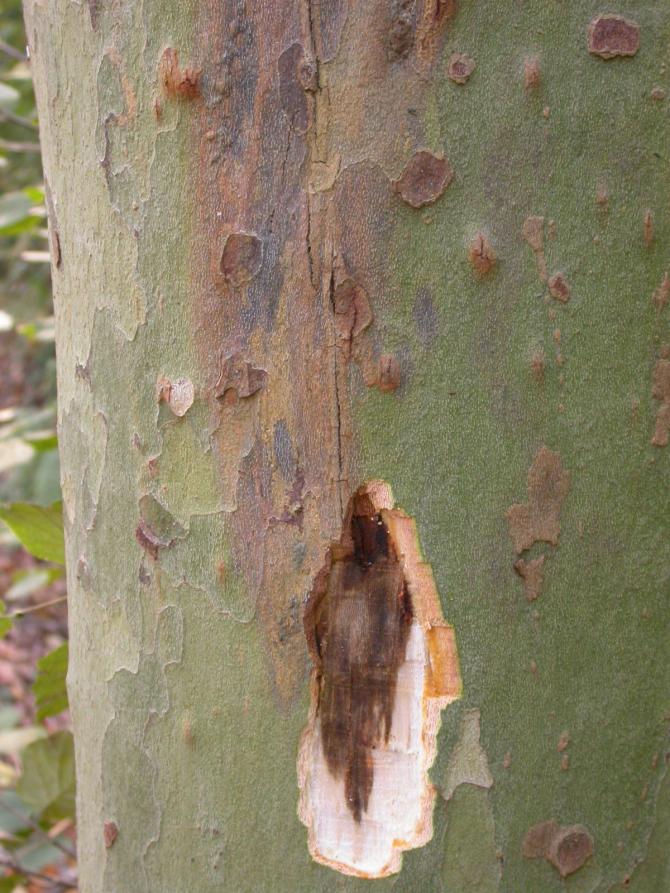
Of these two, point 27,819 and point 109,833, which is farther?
point 27,819

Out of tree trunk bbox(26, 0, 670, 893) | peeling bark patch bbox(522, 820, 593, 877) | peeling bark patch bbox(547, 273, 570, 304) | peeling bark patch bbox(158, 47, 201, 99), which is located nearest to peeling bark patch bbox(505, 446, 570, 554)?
tree trunk bbox(26, 0, 670, 893)

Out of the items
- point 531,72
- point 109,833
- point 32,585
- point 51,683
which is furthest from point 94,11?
point 32,585

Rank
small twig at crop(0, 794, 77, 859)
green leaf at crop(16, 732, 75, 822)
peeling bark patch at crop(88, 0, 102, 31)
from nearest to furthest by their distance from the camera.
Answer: peeling bark patch at crop(88, 0, 102, 31)
green leaf at crop(16, 732, 75, 822)
small twig at crop(0, 794, 77, 859)

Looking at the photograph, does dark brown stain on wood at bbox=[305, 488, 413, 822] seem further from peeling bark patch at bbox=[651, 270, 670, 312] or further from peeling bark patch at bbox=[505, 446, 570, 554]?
peeling bark patch at bbox=[651, 270, 670, 312]

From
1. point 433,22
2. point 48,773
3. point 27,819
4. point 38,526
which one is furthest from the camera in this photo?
point 27,819

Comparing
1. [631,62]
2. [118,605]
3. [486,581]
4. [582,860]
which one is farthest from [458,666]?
[631,62]

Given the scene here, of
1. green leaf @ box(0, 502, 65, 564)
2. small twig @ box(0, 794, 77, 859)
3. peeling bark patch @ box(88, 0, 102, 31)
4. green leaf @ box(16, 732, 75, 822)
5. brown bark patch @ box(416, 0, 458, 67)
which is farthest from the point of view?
small twig @ box(0, 794, 77, 859)

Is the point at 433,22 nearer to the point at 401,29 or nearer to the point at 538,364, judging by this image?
the point at 401,29

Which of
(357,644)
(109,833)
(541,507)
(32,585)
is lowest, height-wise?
(32,585)
